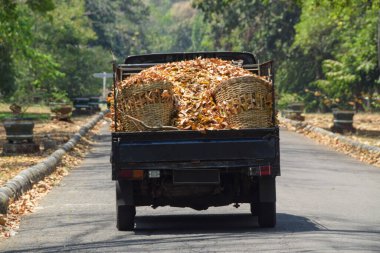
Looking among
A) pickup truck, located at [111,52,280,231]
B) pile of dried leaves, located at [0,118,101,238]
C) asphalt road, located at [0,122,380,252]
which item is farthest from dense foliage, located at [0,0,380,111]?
pickup truck, located at [111,52,280,231]

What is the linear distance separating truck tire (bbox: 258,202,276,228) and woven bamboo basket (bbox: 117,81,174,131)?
149cm

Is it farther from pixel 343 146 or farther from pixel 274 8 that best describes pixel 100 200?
pixel 274 8

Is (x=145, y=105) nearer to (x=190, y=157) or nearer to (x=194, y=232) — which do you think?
(x=190, y=157)

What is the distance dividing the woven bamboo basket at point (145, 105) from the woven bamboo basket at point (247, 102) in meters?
0.65

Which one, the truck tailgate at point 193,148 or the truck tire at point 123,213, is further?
the truck tire at point 123,213

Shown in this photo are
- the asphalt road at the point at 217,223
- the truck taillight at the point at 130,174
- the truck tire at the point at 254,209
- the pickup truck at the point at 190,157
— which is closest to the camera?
the asphalt road at the point at 217,223

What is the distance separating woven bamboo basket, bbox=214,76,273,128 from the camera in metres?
13.0

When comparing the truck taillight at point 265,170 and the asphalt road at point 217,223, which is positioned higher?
the truck taillight at point 265,170

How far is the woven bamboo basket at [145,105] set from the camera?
12945 mm

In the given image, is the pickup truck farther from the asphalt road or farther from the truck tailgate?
the asphalt road

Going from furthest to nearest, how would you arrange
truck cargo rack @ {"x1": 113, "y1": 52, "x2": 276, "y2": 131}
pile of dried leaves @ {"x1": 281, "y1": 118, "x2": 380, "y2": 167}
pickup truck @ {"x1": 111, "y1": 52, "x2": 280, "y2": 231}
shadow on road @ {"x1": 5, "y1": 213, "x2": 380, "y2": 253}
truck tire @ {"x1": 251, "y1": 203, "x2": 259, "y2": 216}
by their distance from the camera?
pile of dried leaves @ {"x1": 281, "y1": 118, "x2": 380, "y2": 167} → truck cargo rack @ {"x1": 113, "y1": 52, "x2": 276, "y2": 131} → truck tire @ {"x1": 251, "y1": 203, "x2": 259, "y2": 216} → pickup truck @ {"x1": 111, "y1": 52, "x2": 280, "y2": 231} → shadow on road @ {"x1": 5, "y1": 213, "x2": 380, "y2": 253}

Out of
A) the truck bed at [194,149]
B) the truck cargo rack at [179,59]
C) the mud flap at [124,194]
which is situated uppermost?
the truck cargo rack at [179,59]

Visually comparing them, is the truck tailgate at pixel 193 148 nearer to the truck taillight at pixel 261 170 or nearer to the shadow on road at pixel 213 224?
the truck taillight at pixel 261 170

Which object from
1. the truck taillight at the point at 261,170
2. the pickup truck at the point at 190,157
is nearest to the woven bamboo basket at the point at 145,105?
the pickup truck at the point at 190,157
